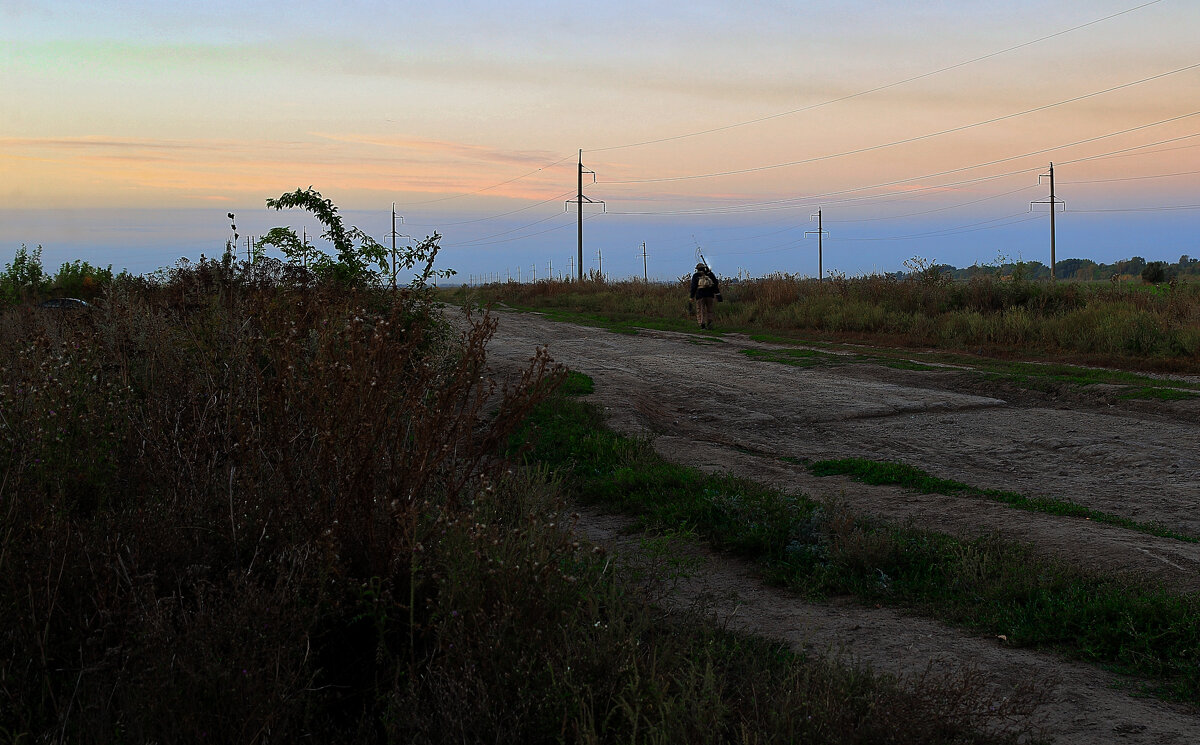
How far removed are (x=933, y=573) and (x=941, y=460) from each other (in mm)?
3533

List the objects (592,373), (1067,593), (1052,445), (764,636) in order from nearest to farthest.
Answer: (764,636) → (1067,593) → (1052,445) → (592,373)

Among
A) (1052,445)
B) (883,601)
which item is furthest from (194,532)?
(1052,445)

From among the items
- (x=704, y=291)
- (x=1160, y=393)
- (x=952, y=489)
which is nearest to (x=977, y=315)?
(x=704, y=291)

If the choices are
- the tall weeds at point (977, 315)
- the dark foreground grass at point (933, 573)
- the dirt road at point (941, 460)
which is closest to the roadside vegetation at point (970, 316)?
the tall weeds at point (977, 315)

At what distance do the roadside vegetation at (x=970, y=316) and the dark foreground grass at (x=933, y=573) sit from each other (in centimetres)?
443

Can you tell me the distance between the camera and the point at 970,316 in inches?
743

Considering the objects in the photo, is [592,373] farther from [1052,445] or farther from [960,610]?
[960,610]

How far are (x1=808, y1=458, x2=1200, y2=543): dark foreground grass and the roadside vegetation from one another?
4498mm

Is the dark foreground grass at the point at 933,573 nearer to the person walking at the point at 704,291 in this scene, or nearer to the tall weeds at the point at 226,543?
the tall weeds at the point at 226,543

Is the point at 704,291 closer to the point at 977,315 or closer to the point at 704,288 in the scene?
the point at 704,288

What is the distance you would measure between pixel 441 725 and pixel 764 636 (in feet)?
6.50

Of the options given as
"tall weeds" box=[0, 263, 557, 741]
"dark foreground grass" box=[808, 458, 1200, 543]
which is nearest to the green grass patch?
"dark foreground grass" box=[808, 458, 1200, 543]

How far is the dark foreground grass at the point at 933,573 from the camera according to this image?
411cm

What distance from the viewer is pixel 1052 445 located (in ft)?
28.9
